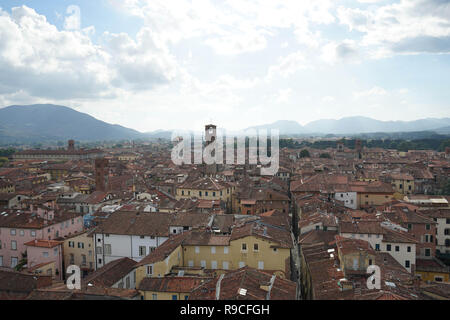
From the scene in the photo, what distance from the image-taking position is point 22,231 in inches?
1158

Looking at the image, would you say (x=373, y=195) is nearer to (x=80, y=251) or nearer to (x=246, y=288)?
(x=246, y=288)

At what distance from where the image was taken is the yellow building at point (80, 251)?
91.8 ft

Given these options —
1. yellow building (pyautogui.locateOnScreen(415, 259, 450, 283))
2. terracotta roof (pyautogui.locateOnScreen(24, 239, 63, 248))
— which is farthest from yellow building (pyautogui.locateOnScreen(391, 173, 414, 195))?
terracotta roof (pyautogui.locateOnScreen(24, 239, 63, 248))

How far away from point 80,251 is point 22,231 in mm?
5691

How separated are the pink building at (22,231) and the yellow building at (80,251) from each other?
2.64 metres

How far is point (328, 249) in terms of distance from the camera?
24.3 metres

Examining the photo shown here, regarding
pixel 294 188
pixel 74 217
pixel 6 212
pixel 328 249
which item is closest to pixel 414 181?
pixel 294 188

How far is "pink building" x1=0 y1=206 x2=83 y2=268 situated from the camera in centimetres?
2923

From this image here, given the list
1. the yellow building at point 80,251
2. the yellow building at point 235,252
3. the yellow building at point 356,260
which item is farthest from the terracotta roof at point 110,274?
the yellow building at point 356,260

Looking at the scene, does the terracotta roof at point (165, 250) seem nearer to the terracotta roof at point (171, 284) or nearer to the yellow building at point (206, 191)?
the terracotta roof at point (171, 284)

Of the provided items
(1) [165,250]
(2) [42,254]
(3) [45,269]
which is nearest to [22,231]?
(2) [42,254]

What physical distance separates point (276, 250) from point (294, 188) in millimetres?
26044

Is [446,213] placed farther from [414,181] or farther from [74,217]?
[74,217]

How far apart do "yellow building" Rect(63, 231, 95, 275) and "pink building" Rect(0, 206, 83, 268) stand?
2.64 metres
